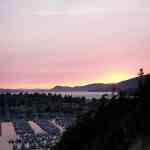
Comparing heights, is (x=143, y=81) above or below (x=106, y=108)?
above

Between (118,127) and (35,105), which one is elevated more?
(118,127)

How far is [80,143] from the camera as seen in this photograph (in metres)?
7.78

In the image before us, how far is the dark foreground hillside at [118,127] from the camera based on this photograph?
6.13m

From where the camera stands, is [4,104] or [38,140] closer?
[38,140]

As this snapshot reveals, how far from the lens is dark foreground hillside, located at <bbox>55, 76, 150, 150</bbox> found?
6.13 m

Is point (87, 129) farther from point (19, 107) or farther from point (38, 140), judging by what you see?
point (19, 107)

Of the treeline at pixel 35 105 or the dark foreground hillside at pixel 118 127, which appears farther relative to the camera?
the treeline at pixel 35 105

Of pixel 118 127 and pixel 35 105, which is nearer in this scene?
pixel 118 127

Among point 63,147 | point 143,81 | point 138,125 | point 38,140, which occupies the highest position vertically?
point 143,81

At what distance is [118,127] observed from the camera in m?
6.94

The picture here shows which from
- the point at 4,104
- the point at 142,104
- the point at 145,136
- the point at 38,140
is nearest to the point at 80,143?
the point at 142,104

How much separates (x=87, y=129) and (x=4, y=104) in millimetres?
70260

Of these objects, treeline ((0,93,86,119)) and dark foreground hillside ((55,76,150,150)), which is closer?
dark foreground hillside ((55,76,150,150))

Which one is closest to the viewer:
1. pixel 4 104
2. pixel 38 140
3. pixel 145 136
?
pixel 145 136
